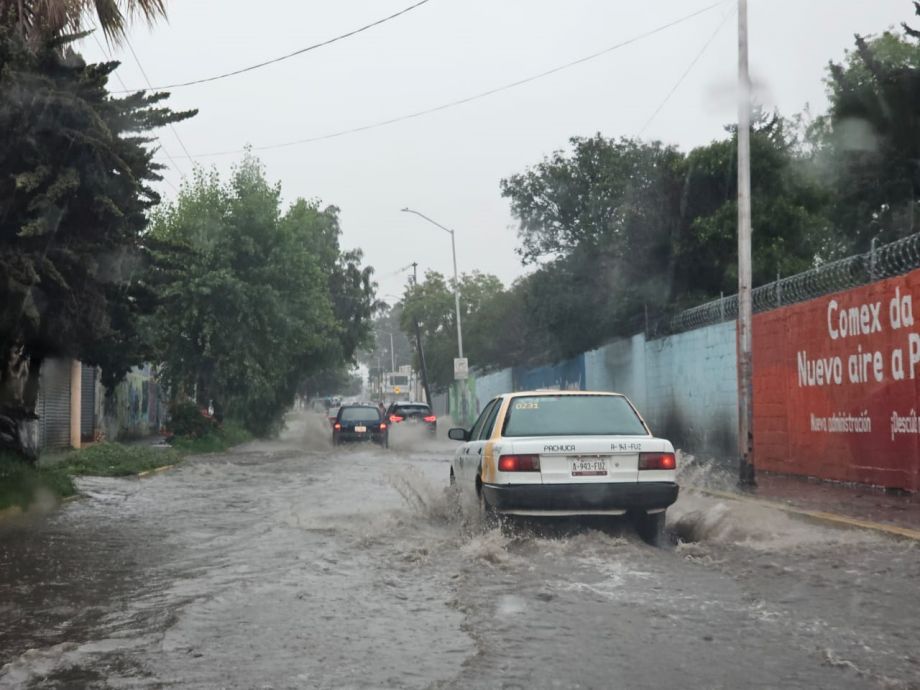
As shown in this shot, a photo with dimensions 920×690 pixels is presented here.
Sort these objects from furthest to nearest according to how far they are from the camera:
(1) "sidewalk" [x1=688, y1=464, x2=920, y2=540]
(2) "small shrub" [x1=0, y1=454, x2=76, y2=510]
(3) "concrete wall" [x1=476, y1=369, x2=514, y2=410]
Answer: (3) "concrete wall" [x1=476, y1=369, x2=514, y2=410] → (2) "small shrub" [x1=0, y1=454, x2=76, y2=510] → (1) "sidewalk" [x1=688, y1=464, x2=920, y2=540]

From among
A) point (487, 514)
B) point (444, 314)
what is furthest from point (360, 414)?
point (444, 314)

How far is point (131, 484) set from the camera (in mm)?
18141

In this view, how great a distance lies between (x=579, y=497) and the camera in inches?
370

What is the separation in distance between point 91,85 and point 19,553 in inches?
212

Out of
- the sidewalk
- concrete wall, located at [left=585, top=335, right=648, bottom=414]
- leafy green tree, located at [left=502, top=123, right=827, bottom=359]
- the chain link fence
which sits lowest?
the sidewalk

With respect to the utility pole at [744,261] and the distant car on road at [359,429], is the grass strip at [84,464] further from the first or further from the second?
the utility pole at [744,261]

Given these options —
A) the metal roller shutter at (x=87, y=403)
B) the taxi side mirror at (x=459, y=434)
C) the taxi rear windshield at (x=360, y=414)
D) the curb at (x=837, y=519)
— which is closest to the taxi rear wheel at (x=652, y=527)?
the curb at (x=837, y=519)

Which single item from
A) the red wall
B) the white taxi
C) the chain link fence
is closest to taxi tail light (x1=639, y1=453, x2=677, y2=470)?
the white taxi

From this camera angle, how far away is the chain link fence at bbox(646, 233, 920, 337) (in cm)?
1284

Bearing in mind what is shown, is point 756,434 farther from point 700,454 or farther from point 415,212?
point 415,212

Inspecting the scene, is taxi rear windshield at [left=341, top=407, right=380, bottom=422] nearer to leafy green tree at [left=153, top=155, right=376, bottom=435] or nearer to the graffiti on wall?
leafy green tree at [left=153, top=155, right=376, bottom=435]

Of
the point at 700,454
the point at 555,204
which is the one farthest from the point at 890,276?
the point at 555,204

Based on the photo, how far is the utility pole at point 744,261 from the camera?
48.1ft

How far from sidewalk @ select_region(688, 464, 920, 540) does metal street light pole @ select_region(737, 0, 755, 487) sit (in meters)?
0.73
